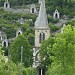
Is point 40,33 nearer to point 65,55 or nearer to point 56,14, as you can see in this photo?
point 65,55

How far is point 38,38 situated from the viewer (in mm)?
56031

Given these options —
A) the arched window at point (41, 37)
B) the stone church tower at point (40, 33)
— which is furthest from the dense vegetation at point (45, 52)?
the arched window at point (41, 37)

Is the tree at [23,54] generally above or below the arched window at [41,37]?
below

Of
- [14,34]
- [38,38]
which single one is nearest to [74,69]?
[38,38]

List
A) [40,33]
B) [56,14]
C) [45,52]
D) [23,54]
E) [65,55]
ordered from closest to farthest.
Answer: [65,55] < [23,54] < [45,52] < [40,33] < [56,14]

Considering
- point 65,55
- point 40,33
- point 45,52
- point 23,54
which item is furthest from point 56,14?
point 65,55

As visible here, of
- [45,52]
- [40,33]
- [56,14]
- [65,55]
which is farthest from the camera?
[56,14]

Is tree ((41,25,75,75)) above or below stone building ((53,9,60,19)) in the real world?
below

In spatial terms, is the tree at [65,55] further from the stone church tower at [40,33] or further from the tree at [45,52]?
the stone church tower at [40,33]

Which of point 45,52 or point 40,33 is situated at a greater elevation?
point 40,33

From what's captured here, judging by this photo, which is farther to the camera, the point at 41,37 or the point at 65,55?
the point at 41,37

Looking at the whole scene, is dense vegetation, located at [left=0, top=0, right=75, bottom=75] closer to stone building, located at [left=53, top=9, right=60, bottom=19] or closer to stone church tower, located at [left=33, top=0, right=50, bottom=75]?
stone church tower, located at [left=33, top=0, right=50, bottom=75]

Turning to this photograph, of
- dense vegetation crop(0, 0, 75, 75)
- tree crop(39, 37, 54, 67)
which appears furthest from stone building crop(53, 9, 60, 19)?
tree crop(39, 37, 54, 67)

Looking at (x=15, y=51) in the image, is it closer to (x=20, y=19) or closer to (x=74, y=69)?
(x=74, y=69)
